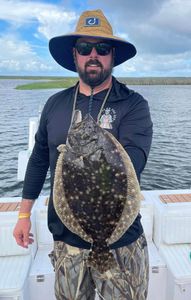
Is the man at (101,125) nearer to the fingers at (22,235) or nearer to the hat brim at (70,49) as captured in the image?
the hat brim at (70,49)

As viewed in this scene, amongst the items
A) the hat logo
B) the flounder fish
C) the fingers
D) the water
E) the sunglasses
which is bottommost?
the water

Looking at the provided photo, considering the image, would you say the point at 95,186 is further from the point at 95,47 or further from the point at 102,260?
the point at 95,47

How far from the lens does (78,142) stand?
7.32ft

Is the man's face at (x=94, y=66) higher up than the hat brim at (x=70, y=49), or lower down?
lower down

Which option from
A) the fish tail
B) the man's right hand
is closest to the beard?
the fish tail

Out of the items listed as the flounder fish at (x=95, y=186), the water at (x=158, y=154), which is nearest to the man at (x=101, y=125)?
the flounder fish at (x=95, y=186)

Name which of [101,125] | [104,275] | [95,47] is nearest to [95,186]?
[101,125]

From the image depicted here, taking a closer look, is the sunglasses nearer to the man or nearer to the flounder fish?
the man

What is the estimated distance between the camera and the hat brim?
9.33 ft

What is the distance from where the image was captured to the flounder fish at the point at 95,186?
7.22ft

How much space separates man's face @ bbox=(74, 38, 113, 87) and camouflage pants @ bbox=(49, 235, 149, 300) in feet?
4.78

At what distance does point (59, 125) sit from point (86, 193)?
2.59 feet

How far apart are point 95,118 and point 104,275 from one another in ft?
4.36

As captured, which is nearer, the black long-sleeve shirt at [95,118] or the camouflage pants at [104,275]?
the black long-sleeve shirt at [95,118]
